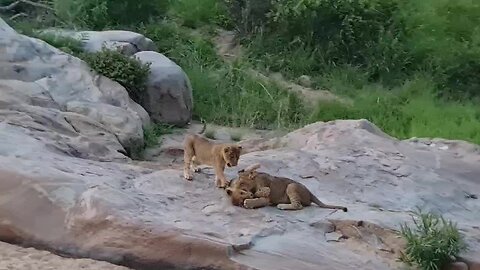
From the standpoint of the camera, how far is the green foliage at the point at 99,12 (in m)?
13.8

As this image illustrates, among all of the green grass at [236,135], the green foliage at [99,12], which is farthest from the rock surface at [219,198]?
the green foliage at [99,12]

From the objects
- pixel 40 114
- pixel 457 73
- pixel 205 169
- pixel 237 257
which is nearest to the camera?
pixel 237 257

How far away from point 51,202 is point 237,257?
1290mm

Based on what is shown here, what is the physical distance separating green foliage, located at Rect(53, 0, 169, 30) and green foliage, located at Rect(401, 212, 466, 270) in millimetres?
9241

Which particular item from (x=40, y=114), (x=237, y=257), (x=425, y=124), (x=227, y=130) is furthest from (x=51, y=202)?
(x=425, y=124)

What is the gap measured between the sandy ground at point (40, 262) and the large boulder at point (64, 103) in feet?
5.56

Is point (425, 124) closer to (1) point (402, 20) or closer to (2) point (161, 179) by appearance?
(1) point (402, 20)

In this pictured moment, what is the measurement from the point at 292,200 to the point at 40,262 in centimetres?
167

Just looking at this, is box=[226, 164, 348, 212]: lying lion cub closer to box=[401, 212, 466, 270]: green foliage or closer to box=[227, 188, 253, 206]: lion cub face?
box=[227, 188, 253, 206]: lion cub face

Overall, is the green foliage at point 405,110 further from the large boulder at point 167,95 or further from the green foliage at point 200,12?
the green foliage at point 200,12

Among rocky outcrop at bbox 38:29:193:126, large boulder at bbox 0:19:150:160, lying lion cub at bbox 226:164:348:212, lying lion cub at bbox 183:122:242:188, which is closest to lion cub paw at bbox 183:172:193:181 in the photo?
lying lion cub at bbox 183:122:242:188

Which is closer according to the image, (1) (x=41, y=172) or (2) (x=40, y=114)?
(1) (x=41, y=172)

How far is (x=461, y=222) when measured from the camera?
6102 mm

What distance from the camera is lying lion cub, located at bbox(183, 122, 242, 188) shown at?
6020 millimetres
